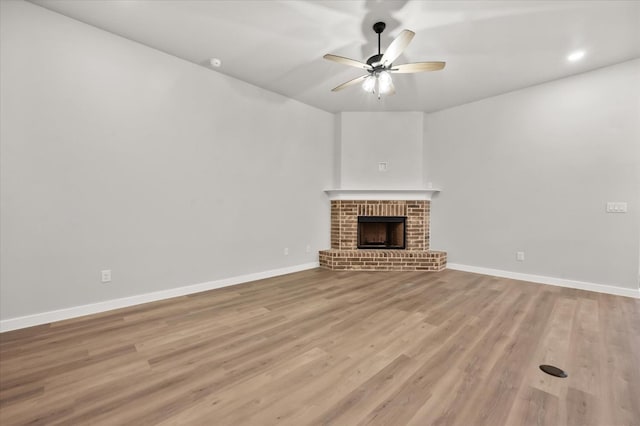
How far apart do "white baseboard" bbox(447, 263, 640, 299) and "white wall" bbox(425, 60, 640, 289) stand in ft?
0.21

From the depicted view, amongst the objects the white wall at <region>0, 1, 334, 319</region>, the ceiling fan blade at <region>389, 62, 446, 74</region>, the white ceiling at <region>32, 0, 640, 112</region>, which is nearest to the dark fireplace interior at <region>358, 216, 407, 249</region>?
the white wall at <region>0, 1, 334, 319</region>

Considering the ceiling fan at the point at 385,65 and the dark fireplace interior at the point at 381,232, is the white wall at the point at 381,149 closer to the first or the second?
the dark fireplace interior at the point at 381,232

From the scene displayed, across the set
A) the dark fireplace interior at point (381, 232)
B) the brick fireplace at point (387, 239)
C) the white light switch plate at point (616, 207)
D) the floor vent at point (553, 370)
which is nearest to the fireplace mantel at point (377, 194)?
→ the brick fireplace at point (387, 239)

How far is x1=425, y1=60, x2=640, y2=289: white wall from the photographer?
3.30 m

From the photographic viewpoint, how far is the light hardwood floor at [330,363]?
139 centimetres

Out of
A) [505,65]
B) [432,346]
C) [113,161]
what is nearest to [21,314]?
[113,161]

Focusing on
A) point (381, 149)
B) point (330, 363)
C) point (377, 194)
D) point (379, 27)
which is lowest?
point (330, 363)

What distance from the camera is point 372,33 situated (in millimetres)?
2682

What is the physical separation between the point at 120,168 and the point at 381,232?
13.6 feet

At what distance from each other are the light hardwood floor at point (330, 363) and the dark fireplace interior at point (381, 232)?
2.08 meters

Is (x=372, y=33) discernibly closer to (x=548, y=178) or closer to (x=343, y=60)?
(x=343, y=60)

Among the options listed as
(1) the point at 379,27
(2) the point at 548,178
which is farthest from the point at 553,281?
(1) the point at 379,27

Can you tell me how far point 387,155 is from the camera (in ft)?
16.5

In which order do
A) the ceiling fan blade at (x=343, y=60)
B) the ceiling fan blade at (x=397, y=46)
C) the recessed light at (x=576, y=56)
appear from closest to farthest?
the ceiling fan blade at (x=397, y=46) < the ceiling fan blade at (x=343, y=60) < the recessed light at (x=576, y=56)
